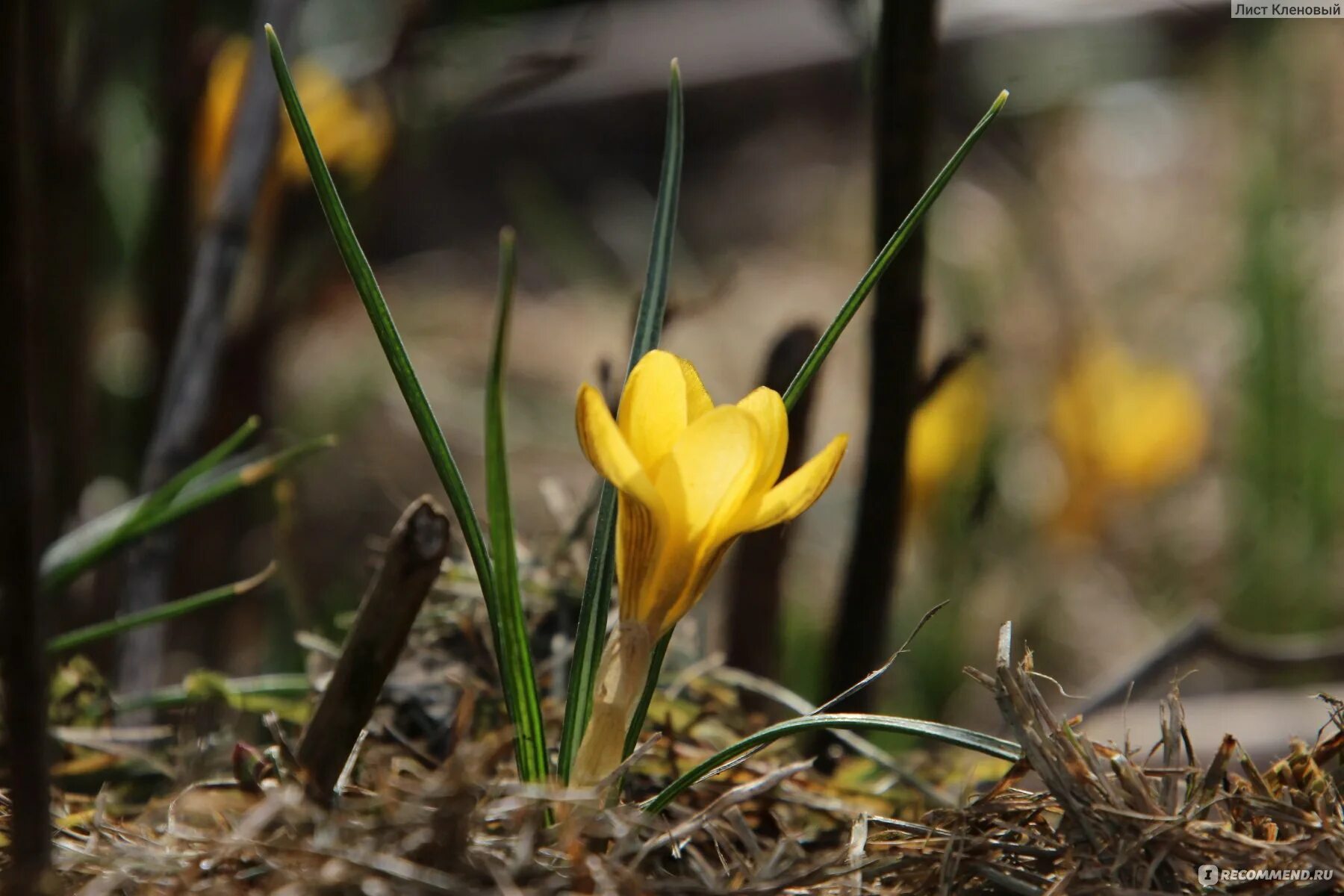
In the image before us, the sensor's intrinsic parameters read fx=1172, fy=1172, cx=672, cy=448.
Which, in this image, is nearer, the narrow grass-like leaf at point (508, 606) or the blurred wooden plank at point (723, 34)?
the narrow grass-like leaf at point (508, 606)

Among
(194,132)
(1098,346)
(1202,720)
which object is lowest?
(1202,720)

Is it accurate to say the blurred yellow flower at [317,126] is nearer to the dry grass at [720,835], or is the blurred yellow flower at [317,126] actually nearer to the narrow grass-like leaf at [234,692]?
the narrow grass-like leaf at [234,692]

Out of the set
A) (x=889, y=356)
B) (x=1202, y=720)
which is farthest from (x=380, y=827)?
(x=1202, y=720)

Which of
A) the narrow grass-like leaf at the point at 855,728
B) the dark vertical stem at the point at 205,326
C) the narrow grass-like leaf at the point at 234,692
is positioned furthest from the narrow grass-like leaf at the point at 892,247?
the dark vertical stem at the point at 205,326

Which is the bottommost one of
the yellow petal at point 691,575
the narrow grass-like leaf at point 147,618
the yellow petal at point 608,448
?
the narrow grass-like leaf at point 147,618

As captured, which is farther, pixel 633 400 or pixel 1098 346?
pixel 1098 346

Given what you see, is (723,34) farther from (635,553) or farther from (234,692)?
(635,553)

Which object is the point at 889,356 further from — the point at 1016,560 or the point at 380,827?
the point at 1016,560
